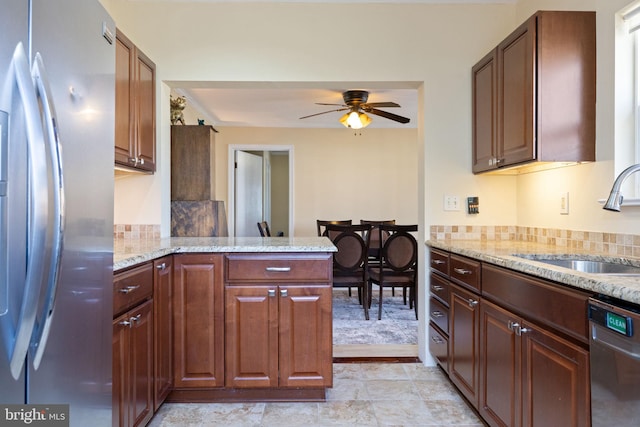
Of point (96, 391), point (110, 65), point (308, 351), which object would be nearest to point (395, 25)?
point (110, 65)

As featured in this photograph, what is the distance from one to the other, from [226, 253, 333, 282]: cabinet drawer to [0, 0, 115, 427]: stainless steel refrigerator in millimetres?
887

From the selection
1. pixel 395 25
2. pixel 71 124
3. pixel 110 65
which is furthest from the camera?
pixel 395 25

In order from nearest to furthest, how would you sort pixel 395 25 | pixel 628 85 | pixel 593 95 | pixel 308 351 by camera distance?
pixel 628 85 → pixel 593 95 → pixel 308 351 → pixel 395 25

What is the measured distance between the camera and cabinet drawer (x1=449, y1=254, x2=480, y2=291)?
1.84m

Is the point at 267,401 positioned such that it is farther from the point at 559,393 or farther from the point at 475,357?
the point at 559,393

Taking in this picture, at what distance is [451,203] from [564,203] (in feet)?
2.23

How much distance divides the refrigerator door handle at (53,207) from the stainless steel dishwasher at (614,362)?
4.49 feet

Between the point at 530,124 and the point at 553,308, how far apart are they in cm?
104

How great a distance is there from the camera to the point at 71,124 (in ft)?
3.14

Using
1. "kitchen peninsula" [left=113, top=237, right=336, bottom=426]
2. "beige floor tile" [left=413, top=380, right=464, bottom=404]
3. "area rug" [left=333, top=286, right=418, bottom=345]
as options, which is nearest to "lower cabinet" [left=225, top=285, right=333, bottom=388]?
"kitchen peninsula" [left=113, top=237, right=336, bottom=426]

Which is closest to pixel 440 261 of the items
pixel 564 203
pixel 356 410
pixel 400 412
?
pixel 564 203

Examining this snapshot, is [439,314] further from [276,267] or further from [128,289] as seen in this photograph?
[128,289]

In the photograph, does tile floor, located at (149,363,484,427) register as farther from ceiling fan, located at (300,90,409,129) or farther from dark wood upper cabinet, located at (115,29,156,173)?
ceiling fan, located at (300,90,409,129)

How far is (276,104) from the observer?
14.9 feet
